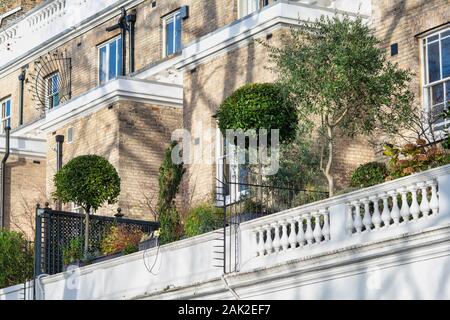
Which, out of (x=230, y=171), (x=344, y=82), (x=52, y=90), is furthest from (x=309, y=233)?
(x=52, y=90)

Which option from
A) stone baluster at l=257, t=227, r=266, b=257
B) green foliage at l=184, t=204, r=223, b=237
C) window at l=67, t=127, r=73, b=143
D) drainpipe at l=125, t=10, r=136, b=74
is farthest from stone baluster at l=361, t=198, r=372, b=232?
drainpipe at l=125, t=10, r=136, b=74

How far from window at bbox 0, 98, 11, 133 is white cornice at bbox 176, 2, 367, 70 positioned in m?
14.0

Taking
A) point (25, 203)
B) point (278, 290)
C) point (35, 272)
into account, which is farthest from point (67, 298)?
point (25, 203)

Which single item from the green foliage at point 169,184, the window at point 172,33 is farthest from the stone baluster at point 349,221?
the window at point 172,33

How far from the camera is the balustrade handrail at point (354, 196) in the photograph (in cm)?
2128

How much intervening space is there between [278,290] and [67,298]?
282 inches

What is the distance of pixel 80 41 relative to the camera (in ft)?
137

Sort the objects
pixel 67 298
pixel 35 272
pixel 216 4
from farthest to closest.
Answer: pixel 216 4 < pixel 35 272 < pixel 67 298

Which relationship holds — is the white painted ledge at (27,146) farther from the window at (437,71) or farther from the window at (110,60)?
the window at (437,71)

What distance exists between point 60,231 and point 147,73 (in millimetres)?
5949

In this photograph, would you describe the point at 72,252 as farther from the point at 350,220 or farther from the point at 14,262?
the point at 350,220

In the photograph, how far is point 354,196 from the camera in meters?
22.7

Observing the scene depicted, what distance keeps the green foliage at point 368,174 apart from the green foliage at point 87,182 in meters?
6.73
